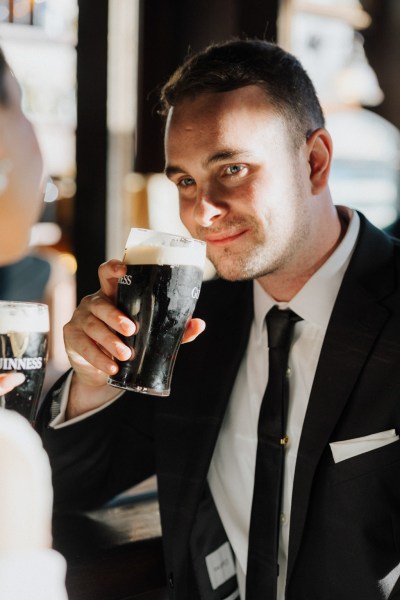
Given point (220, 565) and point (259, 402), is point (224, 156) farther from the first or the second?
point (220, 565)

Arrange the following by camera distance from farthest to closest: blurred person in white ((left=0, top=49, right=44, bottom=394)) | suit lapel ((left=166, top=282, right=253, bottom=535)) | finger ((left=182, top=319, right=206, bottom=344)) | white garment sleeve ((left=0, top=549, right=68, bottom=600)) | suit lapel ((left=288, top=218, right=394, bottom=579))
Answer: blurred person in white ((left=0, top=49, right=44, bottom=394)), suit lapel ((left=166, top=282, right=253, bottom=535)), suit lapel ((left=288, top=218, right=394, bottom=579)), finger ((left=182, top=319, right=206, bottom=344)), white garment sleeve ((left=0, top=549, right=68, bottom=600))

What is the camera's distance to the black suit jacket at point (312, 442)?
138cm

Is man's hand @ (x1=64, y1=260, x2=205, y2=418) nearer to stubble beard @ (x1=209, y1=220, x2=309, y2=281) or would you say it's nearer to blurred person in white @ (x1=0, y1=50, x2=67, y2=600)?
blurred person in white @ (x1=0, y1=50, x2=67, y2=600)

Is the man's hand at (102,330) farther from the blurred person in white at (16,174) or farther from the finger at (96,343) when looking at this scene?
the blurred person in white at (16,174)

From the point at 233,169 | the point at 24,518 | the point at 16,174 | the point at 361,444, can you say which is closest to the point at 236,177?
the point at 233,169

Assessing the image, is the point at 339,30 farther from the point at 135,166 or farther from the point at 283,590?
the point at 283,590

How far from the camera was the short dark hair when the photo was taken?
1.61m

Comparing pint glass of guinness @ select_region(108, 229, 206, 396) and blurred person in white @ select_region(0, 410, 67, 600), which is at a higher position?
pint glass of guinness @ select_region(108, 229, 206, 396)

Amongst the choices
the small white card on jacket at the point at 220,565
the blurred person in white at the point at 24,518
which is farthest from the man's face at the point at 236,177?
the small white card on jacket at the point at 220,565

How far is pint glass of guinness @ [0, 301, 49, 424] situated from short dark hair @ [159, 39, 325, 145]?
0.68 metres

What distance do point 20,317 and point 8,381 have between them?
0.12 metres

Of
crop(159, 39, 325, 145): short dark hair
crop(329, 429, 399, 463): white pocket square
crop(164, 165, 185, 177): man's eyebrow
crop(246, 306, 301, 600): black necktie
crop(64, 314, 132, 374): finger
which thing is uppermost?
crop(159, 39, 325, 145): short dark hair

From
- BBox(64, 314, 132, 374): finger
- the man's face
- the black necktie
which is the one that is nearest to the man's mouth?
the man's face

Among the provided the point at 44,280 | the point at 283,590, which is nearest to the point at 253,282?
the point at 283,590
